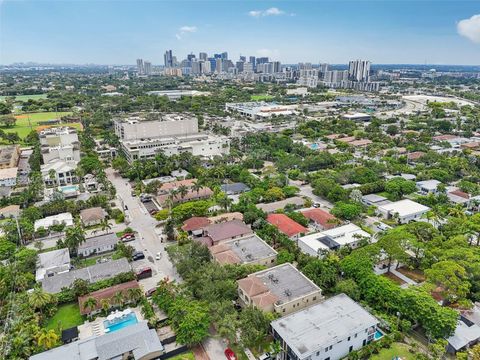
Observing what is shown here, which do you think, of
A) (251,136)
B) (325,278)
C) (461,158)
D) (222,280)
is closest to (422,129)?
(461,158)

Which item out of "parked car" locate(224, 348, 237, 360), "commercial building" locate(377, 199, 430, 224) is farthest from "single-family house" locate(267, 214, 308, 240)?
"parked car" locate(224, 348, 237, 360)

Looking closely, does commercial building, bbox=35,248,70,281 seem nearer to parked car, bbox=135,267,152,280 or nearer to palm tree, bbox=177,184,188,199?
parked car, bbox=135,267,152,280

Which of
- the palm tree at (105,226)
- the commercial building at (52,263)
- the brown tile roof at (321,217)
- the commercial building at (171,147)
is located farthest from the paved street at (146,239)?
the brown tile roof at (321,217)

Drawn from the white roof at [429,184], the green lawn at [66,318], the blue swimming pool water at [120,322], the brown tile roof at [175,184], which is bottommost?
the green lawn at [66,318]

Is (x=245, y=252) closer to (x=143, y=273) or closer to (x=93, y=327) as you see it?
(x=143, y=273)

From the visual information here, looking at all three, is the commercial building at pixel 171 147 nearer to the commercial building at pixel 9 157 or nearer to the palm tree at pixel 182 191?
the commercial building at pixel 9 157

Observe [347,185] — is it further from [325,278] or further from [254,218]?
[325,278]
